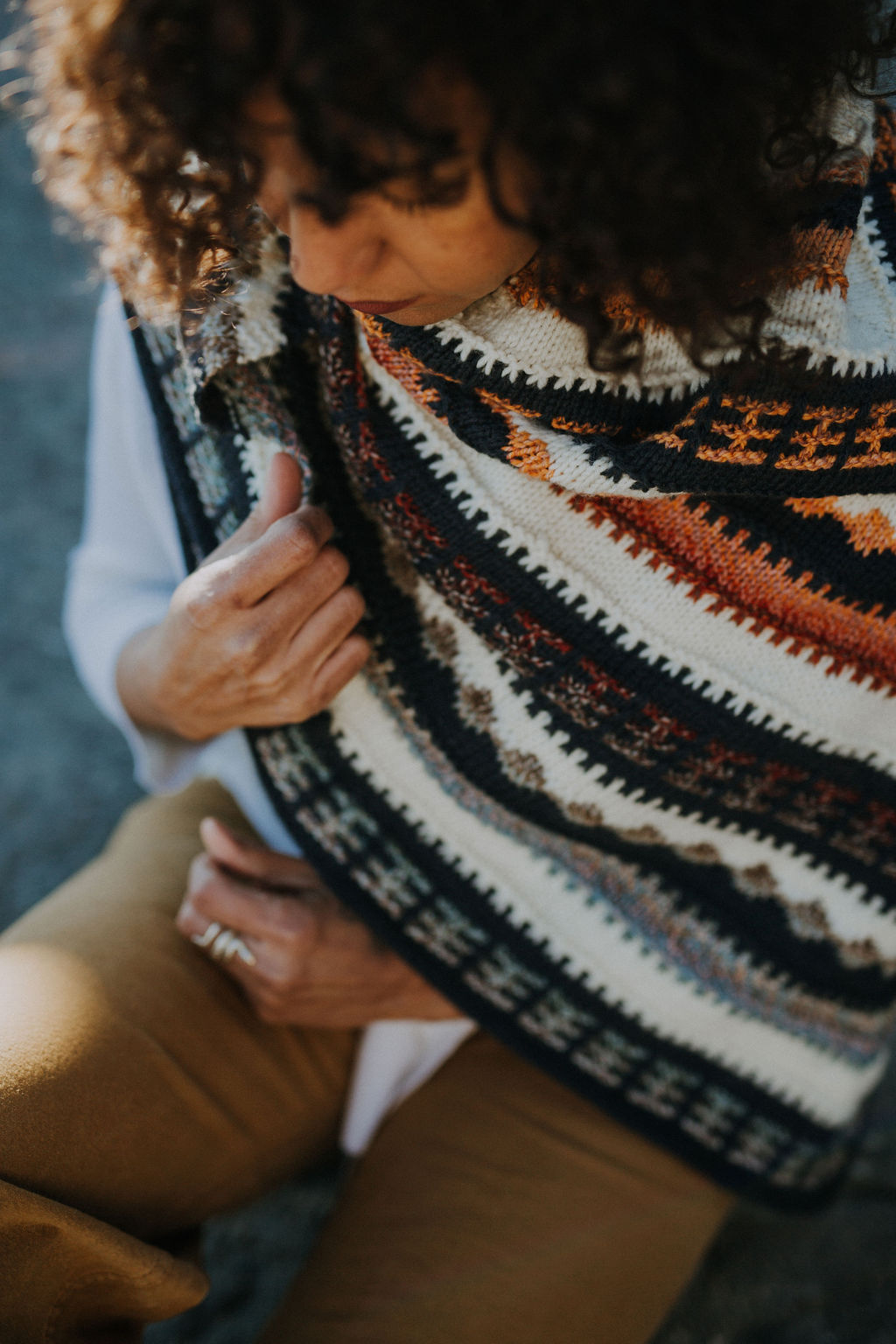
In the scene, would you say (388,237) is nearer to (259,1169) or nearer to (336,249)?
(336,249)

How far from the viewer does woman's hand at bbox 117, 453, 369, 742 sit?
2.20ft

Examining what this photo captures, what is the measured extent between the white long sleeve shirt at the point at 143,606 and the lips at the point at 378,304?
1.10 ft

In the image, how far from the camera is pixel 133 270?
0.67 metres

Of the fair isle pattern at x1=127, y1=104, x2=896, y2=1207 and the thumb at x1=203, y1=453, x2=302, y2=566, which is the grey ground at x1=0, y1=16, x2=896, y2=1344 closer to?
the fair isle pattern at x1=127, y1=104, x2=896, y2=1207

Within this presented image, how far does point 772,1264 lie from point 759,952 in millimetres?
487

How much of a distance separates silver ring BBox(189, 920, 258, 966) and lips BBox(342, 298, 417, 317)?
51 cm

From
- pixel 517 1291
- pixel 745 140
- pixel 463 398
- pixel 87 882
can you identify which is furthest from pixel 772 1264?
pixel 745 140

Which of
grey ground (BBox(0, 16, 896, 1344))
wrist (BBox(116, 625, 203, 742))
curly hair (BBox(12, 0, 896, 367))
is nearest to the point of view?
curly hair (BBox(12, 0, 896, 367))

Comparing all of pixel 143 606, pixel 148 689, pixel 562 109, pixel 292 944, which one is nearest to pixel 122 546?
pixel 143 606

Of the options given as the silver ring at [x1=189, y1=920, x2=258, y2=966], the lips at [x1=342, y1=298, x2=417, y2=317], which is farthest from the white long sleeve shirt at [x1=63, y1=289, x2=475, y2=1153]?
the lips at [x1=342, y1=298, x2=417, y2=317]

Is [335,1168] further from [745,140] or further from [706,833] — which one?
[745,140]

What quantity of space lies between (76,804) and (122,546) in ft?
1.82

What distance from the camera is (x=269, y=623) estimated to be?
69 centimetres

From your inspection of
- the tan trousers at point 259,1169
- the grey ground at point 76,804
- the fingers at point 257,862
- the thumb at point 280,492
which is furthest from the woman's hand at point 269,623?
the grey ground at point 76,804
